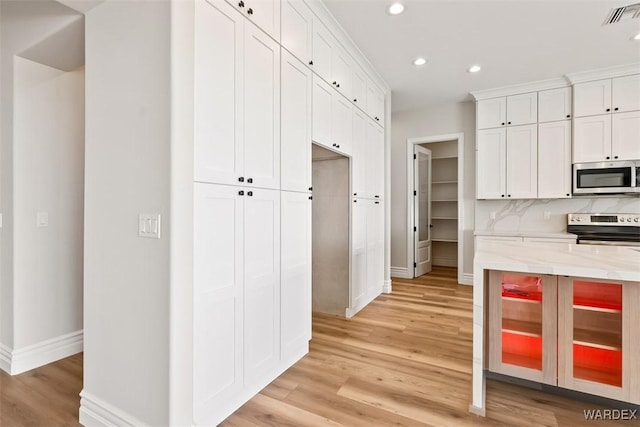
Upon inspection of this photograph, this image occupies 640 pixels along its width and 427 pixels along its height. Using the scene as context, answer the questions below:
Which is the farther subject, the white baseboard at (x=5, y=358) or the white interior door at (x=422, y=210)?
the white interior door at (x=422, y=210)

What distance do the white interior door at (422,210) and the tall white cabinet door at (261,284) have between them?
3737 millimetres

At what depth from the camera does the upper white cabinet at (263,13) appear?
188 centimetres

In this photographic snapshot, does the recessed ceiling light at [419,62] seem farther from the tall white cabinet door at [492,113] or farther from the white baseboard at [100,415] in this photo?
the white baseboard at [100,415]

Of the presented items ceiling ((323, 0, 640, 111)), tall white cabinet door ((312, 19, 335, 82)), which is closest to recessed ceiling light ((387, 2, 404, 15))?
ceiling ((323, 0, 640, 111))

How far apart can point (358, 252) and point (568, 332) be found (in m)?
2.00

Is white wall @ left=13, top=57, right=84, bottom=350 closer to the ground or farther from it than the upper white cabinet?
closer to the ground

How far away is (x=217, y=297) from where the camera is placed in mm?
1697

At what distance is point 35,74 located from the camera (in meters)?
2.40

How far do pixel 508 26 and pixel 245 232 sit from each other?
122 inches

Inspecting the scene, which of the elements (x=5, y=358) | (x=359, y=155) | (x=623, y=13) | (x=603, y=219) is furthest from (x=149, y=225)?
(x=603, y=219)

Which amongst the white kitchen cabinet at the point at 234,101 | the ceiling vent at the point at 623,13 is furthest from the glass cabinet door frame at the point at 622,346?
the ceiling vent at the point at 623,13

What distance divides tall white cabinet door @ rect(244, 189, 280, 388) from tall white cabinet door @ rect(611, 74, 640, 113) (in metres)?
4.40

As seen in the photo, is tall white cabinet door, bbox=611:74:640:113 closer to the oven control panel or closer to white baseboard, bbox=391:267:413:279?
the oven control panel

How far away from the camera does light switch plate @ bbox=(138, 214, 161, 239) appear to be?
1.49 metres
